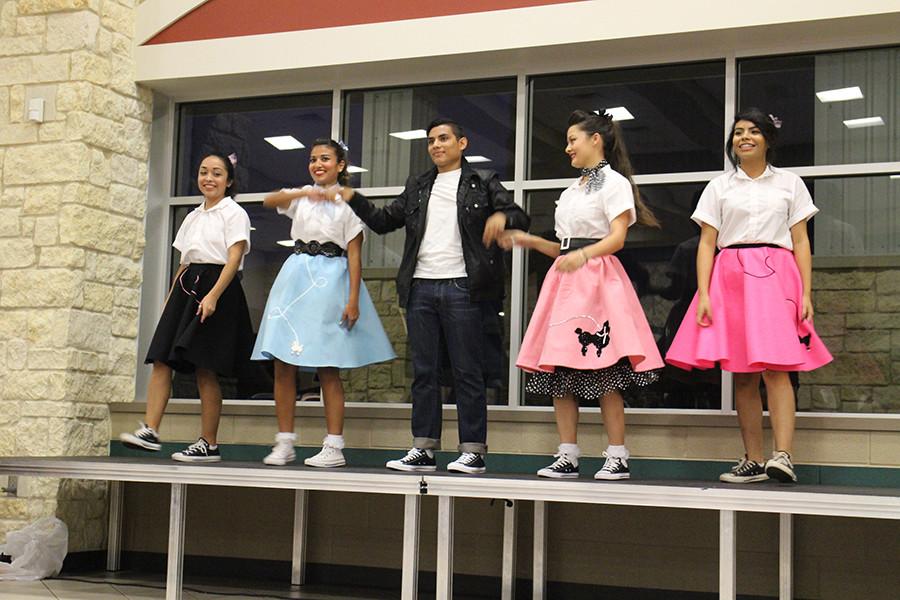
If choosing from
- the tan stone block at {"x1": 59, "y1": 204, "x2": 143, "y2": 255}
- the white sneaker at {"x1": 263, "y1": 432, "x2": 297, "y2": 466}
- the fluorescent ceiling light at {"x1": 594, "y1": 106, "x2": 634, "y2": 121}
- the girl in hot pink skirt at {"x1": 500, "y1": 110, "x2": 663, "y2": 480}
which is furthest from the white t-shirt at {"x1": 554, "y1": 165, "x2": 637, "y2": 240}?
the tan stone block at {"x1": 59, "y1": 204, "x2": 143, "y2": 255}

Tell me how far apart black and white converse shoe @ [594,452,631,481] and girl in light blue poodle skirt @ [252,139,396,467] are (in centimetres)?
119

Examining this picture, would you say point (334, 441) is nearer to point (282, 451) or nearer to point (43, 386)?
point (282, 451)

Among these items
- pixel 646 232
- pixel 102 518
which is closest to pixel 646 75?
pixel 646 232

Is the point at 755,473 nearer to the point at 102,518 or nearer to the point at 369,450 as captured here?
the point at 369,450

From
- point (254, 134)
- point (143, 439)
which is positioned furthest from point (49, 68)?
point (143, 439)

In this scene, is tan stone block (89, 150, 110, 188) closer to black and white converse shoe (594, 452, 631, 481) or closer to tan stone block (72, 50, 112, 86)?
tan stone block (72, 50, 112, 86)

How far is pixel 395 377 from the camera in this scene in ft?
18.8

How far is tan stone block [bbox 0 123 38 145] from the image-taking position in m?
5.84

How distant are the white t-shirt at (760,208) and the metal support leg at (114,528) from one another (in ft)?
10.7

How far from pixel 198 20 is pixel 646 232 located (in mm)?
2594

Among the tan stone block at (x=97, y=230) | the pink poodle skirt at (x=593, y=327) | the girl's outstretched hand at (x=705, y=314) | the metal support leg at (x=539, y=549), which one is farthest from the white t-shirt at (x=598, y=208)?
the tan stone block at (x=97, y=230)

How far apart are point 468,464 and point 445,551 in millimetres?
403

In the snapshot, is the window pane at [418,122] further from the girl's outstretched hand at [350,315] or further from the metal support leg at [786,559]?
the metal support leg at [786,559]

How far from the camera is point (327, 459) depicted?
503cm
